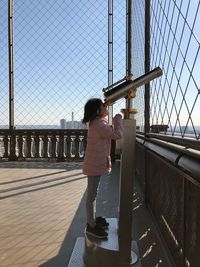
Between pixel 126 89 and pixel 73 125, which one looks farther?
pixel 73 125

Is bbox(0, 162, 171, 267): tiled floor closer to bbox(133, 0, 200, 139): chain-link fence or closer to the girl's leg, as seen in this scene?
the girl's leg

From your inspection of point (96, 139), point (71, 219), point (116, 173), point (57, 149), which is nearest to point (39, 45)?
point (57, 149)

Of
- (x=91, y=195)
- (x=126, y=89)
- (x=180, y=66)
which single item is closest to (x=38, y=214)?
(x=91, y=195)

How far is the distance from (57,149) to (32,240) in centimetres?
588

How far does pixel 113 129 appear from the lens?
8.64ft

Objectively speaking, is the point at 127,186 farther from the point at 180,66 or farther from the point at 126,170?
the point at 180,66

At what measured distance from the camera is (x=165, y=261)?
270 cm

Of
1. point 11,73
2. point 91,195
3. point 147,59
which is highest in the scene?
point 11,73

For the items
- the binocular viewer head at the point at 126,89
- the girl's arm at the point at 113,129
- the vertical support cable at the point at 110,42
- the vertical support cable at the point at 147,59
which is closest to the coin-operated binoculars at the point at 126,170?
the binocular viewer head at the point at 126,89

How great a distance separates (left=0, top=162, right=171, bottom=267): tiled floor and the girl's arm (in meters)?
0.82

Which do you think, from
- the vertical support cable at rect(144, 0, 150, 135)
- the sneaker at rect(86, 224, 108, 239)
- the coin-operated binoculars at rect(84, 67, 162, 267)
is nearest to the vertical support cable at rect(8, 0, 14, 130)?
the vertical support cable at rect(144, 0, 150, 135)

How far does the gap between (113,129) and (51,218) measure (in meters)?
1.65

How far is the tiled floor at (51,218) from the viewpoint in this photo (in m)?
2.86

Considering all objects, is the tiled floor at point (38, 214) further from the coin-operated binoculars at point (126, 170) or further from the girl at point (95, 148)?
the coin-operated binoculars at point (126, 170)
